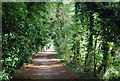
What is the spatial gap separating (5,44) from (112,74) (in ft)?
18.2

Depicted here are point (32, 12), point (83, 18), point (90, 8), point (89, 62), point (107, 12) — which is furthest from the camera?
point (32, 12)

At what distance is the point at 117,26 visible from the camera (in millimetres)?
5730

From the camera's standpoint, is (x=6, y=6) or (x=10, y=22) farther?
(x=10, y=22)

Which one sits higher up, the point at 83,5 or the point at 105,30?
the point at 83,5

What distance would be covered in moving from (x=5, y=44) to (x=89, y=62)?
5.65 metres

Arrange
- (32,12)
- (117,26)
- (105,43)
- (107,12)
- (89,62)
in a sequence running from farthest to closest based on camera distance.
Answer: (32,12), (89,62), (105,43), (107,12), (117,26)

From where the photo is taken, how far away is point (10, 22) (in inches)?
246

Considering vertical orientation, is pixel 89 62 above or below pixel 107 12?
below

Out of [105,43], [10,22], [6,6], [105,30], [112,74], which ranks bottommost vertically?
[112,74]

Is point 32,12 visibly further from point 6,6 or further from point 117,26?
point 117,26

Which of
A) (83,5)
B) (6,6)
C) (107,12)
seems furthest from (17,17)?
(107,12)

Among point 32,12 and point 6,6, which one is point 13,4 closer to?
point 6,6

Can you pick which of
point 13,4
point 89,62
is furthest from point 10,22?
point 89,62

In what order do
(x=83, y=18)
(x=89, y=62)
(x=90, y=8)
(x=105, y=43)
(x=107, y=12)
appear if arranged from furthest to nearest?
1. (x=89, y=62)
2. (x=83, y=18)
3. (x=90, y=8)
4. (x=105, y=43)
5. (x=107, y=12)
